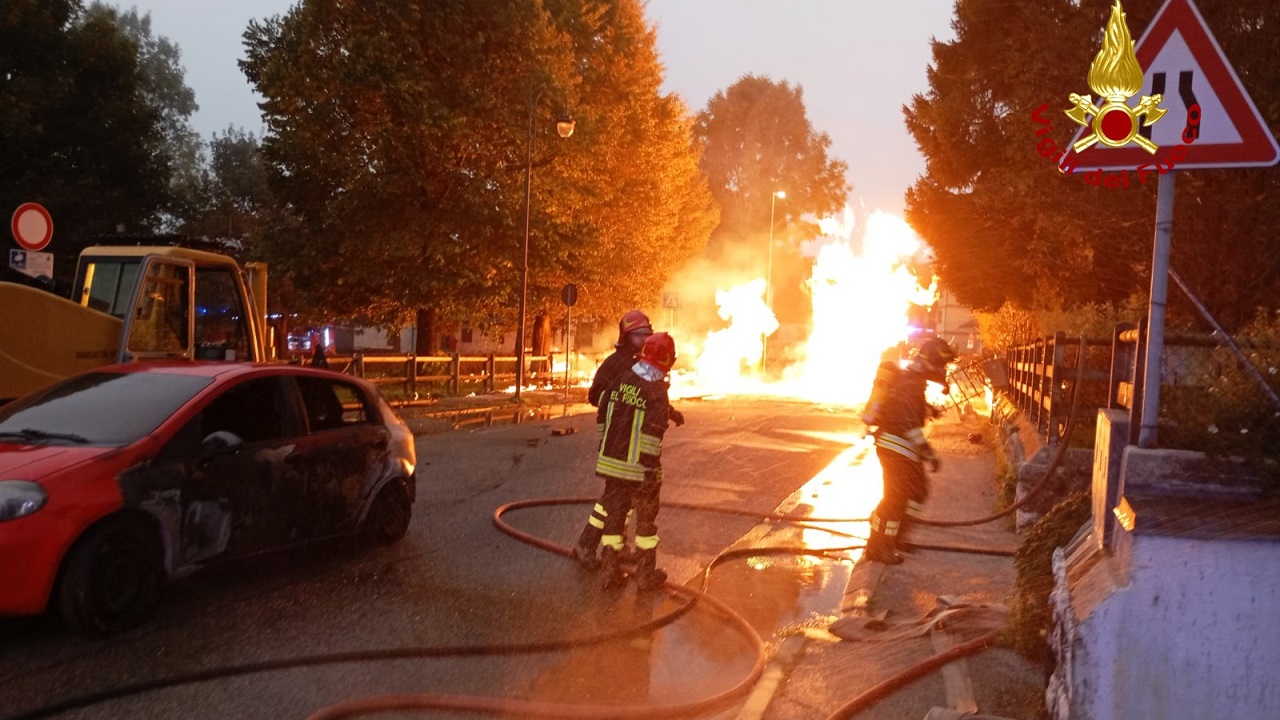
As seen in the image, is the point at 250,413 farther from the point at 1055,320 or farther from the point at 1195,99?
the point at 1055,320

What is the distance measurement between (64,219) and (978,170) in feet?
75.5

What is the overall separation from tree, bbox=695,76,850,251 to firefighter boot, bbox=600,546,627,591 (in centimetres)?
5304

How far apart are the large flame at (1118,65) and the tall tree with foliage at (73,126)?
2647cm

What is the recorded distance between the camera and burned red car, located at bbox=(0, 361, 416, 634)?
499cm

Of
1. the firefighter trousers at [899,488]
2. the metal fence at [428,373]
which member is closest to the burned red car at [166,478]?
the firefighter trousers at [899,488]

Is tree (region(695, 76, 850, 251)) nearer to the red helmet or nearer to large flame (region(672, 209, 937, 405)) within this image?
large flame (region(672, 209, 937, 405))

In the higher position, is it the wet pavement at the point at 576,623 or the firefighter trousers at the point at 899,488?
the firefighter trousers at the point at 899,488

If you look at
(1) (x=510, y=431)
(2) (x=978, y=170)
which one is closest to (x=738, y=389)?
(2) (x=978, y=170)

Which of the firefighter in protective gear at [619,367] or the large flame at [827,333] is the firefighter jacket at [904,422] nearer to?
the firefighter in protective gear at [619,367]

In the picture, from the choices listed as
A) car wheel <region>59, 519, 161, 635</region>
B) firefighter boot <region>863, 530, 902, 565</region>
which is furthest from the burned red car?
firefighter boot <region>863, 530, 902, 565</region>

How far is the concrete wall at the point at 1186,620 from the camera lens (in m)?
3.32

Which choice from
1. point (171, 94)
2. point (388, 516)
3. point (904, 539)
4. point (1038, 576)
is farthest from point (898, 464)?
point (171, 94)

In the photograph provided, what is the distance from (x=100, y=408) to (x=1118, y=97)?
5792mm

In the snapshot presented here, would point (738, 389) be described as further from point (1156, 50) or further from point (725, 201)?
point (1156, 50)
